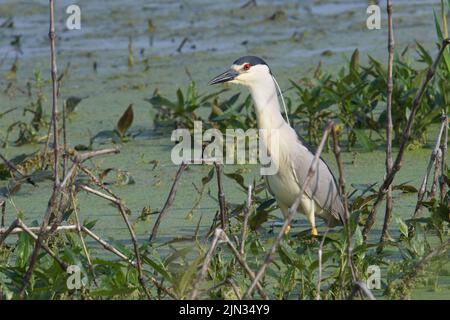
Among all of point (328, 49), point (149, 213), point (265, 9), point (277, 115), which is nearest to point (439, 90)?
point (277, 115)

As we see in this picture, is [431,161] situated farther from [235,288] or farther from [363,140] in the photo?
[363,140]

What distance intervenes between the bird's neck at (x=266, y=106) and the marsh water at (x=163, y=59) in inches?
18.6

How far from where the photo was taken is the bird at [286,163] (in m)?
5.03

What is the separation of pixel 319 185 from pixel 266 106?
0.44 m

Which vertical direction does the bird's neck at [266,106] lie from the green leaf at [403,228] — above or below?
above

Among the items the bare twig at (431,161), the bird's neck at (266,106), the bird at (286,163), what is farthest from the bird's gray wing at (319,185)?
the bare twig at (431,161)

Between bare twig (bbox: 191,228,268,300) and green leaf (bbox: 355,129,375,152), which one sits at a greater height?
bare twig (bbox: 191,228,268,300)

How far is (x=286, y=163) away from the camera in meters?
5.07

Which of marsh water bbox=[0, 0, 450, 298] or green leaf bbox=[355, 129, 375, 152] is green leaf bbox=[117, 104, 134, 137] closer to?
marsh water bbox=[0, 0, 450, 298]

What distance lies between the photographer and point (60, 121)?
754 cm

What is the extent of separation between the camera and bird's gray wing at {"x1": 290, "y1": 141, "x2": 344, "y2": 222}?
504 centimetres

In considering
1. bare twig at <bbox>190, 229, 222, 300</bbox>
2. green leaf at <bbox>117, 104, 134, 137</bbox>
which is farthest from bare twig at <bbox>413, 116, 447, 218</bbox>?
green leaf at <bbox>117, 104, 134, 137</bbox>

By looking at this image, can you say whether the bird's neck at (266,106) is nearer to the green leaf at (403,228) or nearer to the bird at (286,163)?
the bird at (286,163)

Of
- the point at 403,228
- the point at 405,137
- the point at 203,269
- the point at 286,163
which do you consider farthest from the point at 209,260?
the point at 286,163
